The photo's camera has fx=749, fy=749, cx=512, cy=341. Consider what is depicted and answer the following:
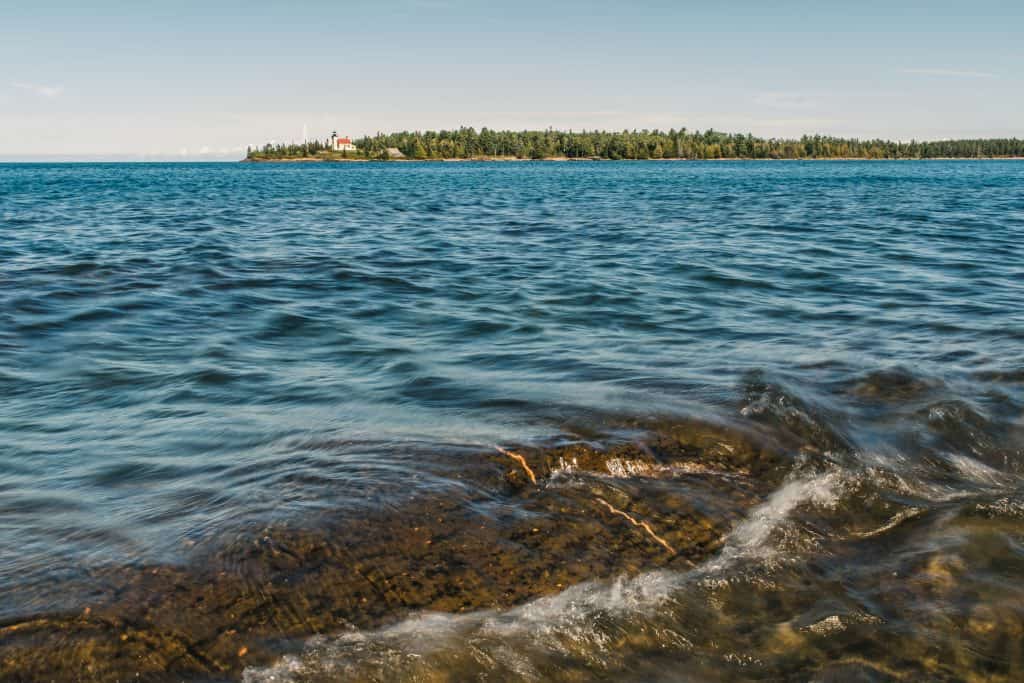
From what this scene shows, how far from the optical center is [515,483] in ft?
20.3

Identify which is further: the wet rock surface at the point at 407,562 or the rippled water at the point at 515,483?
the rippled water at the point at 515,483

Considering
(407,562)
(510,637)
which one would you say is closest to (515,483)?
(407,562)

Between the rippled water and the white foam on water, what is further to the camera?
the rippled water

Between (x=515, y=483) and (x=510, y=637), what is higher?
(x=515, y=483)

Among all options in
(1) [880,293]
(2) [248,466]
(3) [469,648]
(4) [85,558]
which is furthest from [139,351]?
(1) [880,293]

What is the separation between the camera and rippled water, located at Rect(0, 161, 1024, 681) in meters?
4.35

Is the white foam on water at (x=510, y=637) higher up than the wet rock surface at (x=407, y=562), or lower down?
lower down

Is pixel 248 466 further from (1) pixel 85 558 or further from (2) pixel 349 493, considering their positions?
(1) pixel 85 558

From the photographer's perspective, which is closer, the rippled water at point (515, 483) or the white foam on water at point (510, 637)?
the white foam on water at point (510, 637)

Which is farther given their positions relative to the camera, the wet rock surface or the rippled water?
the rippled water

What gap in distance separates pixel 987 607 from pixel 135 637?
5085 mm

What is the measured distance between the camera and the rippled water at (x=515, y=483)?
435 cm

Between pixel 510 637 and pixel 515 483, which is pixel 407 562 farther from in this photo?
pixel 515 483

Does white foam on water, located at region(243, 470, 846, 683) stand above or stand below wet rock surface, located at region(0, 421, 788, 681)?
below
